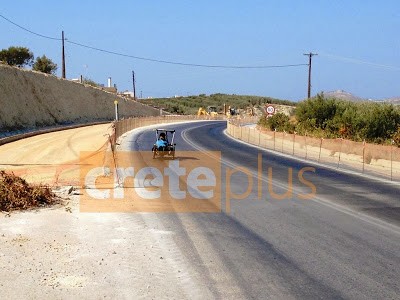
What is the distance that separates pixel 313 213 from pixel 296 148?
60.9 ft

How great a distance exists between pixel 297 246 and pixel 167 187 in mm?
7570

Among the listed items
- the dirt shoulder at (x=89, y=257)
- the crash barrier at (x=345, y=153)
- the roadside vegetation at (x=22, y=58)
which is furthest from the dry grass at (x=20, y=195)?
the roadside vegetation at (x=22, y=58)

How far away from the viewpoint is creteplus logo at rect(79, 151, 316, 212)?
498 inches

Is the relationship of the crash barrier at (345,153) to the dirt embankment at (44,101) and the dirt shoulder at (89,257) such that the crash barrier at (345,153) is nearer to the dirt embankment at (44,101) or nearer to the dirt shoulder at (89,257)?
the dirt shoulder at (89,257)

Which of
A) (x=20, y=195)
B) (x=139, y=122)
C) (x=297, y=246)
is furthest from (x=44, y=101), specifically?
(x=297, y=246)

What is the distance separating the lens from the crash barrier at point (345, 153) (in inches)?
802

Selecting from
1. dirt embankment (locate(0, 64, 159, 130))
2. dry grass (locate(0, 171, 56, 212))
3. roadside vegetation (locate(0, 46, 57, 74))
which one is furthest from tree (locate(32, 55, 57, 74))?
dry grass (locate(0, 171, 56, 212))

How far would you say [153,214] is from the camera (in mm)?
11500

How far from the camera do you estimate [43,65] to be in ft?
346

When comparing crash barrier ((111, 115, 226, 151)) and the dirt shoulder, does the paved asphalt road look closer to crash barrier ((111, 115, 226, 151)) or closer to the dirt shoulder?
the dirt shoulder

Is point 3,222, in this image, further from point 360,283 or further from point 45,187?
point 360,283

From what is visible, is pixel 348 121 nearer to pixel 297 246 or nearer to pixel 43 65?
pixel 297 246

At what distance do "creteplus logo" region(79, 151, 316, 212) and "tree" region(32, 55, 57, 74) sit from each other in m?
88.0

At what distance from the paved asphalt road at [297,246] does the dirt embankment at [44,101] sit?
45348 mm
